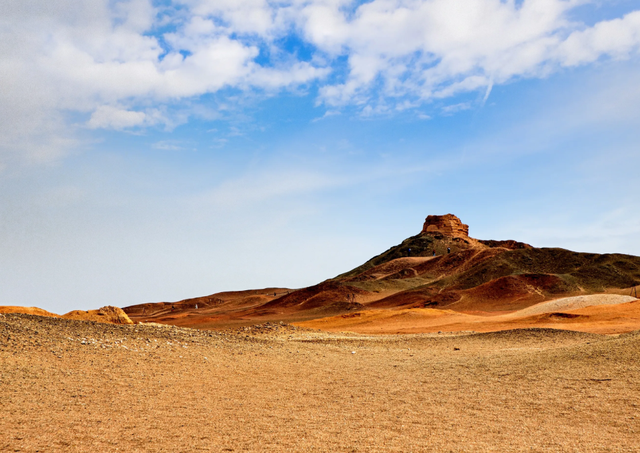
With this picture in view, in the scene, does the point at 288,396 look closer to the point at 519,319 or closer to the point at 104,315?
the point at 104,315

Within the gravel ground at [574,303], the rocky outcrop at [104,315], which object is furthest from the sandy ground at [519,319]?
the rocky outcrop at [104,315]

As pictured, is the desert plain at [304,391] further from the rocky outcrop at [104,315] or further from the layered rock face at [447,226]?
the layered rock face at [447,226]

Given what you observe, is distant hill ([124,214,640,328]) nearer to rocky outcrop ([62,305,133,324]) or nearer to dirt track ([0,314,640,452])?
rocky outcrop ([62,305,133,324])

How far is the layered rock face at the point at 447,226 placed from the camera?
397ft

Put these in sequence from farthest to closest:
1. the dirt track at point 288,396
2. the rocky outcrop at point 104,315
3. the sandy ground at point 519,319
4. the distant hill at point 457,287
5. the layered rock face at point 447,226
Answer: the layered rock face at point 447,226 → the distant hill at point 457,287 → the sandy ground at point 519,319 → the rocky outcrop at point 104,315 → the dirt track at point 288,396

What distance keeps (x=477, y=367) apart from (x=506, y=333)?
9379 millimetres

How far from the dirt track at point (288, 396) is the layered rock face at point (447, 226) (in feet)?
354

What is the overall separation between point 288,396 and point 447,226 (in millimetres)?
116018

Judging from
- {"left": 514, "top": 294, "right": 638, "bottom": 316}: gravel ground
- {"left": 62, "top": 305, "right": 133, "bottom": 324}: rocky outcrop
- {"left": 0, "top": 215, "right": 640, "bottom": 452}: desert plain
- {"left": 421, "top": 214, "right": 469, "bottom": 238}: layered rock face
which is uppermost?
{"left": 421, "top": 214, "right": 469, "bottom": 238}: layered rock face

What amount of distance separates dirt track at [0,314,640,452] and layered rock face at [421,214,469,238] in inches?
4245

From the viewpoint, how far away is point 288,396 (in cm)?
1002

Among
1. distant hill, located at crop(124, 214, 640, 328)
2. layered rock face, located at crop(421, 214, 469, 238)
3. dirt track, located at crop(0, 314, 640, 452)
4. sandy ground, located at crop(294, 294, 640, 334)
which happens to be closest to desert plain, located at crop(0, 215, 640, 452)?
dirt track, located at crop(0, 314, 640, 452)

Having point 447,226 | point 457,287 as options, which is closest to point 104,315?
point 457,287

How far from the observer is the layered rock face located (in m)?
121
